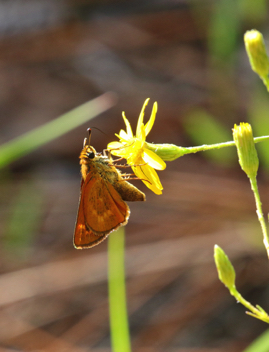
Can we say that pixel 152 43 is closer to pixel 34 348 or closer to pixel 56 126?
pixel 56 126

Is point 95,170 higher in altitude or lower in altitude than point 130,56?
lower

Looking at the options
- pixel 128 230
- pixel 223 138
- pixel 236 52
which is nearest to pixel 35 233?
pixel 128 230

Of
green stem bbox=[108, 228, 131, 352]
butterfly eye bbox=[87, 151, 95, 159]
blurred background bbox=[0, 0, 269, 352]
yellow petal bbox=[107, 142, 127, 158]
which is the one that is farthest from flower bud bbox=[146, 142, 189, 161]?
blurred background bbox=[0, 0, 269, 352]

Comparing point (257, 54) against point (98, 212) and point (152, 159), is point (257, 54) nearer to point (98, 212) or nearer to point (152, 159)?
point (152, 159)

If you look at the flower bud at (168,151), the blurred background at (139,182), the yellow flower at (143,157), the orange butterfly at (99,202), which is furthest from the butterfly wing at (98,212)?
the blurred background at (139,182)

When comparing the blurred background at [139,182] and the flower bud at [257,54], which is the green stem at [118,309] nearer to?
the flower bud at [257,54]

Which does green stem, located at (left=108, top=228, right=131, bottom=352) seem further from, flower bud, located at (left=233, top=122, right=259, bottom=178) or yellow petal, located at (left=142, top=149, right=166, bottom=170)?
flower bud, located at (left=233, top=122, right=259, bottom=178)

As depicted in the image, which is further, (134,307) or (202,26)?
(202,26)
